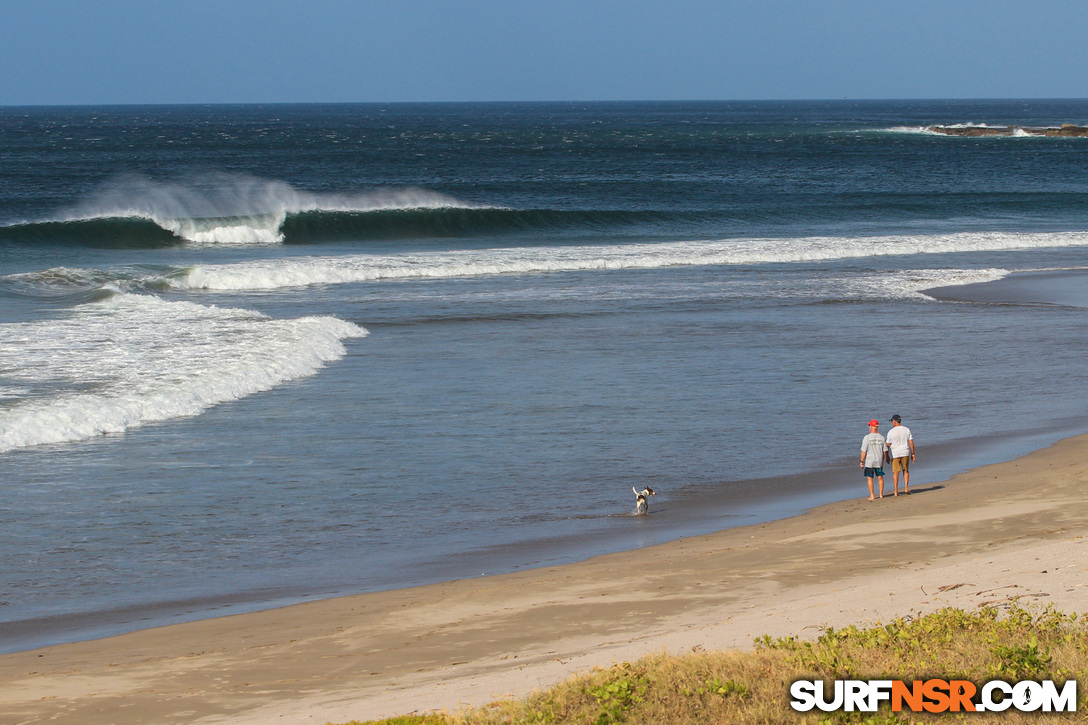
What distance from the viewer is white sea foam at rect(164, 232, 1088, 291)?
30781 mm

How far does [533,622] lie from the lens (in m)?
8.39

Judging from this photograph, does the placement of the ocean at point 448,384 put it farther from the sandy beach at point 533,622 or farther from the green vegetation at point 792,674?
the green vegetation at point 792,674

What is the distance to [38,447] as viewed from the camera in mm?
13789

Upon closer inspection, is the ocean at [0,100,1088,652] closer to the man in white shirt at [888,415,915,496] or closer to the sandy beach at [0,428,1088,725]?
the man in white shirt at [888,415,915,496]

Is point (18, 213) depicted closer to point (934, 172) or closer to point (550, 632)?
point (550, 632)

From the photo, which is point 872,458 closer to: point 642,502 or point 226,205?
point 642,502

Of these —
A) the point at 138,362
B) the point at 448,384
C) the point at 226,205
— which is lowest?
the point at 448,384

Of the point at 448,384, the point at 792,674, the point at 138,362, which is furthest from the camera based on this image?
the point at 138,362

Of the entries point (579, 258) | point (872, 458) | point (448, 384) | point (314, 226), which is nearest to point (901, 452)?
point (872, 458)

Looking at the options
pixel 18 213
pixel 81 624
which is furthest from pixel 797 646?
pixel 18 213

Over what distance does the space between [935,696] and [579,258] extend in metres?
29.7

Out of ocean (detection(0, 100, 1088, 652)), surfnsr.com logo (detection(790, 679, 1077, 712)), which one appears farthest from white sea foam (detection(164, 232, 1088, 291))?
surfnsr.com logo (detection(790, 679, 1077, 712))

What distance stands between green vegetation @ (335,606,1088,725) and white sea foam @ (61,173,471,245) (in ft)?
121

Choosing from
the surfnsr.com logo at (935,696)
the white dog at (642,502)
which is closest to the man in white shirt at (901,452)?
the white dog at (642,502)
